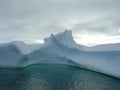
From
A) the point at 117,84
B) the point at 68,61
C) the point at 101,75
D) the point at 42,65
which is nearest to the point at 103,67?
the point at 101,75

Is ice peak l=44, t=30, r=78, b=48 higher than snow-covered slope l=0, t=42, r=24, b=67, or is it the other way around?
ice peak l=44, t=30, r=78, b=48

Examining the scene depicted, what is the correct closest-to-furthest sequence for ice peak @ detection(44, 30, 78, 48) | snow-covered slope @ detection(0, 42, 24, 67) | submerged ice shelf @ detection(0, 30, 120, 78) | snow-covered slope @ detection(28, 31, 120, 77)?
1. snow-covered slope @ detection(28, 31, 120, 77)
2. submerged ice shelf @ detection(0, 30, 120, 78)
3. snow-covered slope @ detection(0, 42, 24, 67)
4. ice peak @ detection(44, 30, 78, 48)

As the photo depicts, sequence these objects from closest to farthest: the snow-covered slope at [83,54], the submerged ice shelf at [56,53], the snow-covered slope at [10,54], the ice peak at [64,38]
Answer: the snow-covered slope at [83,54], the submerged ice shelf at [56,53], the snow-covered slope at [10,54], the ice peak at [64,38]

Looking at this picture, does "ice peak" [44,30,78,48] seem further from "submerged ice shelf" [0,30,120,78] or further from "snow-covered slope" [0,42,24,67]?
"snow-covered slope" [0,42,24,67]

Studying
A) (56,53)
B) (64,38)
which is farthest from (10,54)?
(64,38)

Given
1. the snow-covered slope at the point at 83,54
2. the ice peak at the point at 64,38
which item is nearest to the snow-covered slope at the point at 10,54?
the snow-covered slope at the point at 83,54

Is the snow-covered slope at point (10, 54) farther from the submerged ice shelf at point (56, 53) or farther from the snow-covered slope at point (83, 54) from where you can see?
the snow-covered slope at point (83, 54)

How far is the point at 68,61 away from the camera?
53.8 ft

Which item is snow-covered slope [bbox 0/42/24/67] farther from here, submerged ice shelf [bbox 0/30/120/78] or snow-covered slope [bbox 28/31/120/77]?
snow-covered slope [bbox 28/31/120/77]

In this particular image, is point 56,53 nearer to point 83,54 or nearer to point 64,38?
point 64,38

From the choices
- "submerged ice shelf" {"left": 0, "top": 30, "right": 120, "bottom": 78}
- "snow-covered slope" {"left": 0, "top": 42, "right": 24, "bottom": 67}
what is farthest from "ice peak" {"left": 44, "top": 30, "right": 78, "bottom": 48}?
"snow-covered slope" {"left": 0, "top": 42, "right": 24, "bottom": 67}

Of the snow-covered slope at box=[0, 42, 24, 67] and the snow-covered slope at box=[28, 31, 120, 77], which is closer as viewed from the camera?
the snow-covered slope at box=[28, 31, 120, 77]

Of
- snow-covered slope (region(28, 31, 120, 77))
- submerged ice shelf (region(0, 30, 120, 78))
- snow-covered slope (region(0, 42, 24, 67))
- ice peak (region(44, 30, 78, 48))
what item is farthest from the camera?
ice peak (region(44, 30, 78, 48))

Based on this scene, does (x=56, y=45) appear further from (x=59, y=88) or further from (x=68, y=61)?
(x=59, y=88)
